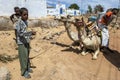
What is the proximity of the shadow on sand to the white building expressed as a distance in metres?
7.89

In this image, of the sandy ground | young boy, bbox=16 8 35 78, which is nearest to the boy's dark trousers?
young boy, bbox=16 8 35 78

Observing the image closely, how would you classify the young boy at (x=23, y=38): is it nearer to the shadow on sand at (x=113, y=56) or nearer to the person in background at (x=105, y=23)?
the shadow on sand at (x=113, y=56)

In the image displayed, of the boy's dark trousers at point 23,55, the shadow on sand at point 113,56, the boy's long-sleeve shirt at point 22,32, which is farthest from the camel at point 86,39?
the boy's long-sleeve shirt at point 22,32

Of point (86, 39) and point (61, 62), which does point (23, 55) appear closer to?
point (61, 62)

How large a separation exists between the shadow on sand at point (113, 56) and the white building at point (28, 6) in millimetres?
7885

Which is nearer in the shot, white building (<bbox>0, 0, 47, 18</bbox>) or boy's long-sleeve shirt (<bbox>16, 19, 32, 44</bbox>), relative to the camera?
boy's long-sleeve shirt (<bbox>16, 19, 32, 44</bbox>)

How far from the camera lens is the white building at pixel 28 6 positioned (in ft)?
54.5

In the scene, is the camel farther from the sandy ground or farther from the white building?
the white building

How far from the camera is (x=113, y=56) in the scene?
10031mm

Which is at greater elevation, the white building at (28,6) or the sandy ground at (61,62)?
the white building at (28,6)

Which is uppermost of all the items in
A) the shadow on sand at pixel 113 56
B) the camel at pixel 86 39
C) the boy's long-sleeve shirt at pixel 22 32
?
the boy's long-sleeve shirt at pixel 22 32

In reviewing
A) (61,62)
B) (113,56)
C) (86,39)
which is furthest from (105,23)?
(61,62)

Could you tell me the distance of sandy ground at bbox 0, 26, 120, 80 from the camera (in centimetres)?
746

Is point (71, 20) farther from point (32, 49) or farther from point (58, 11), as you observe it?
point (58, 11)
